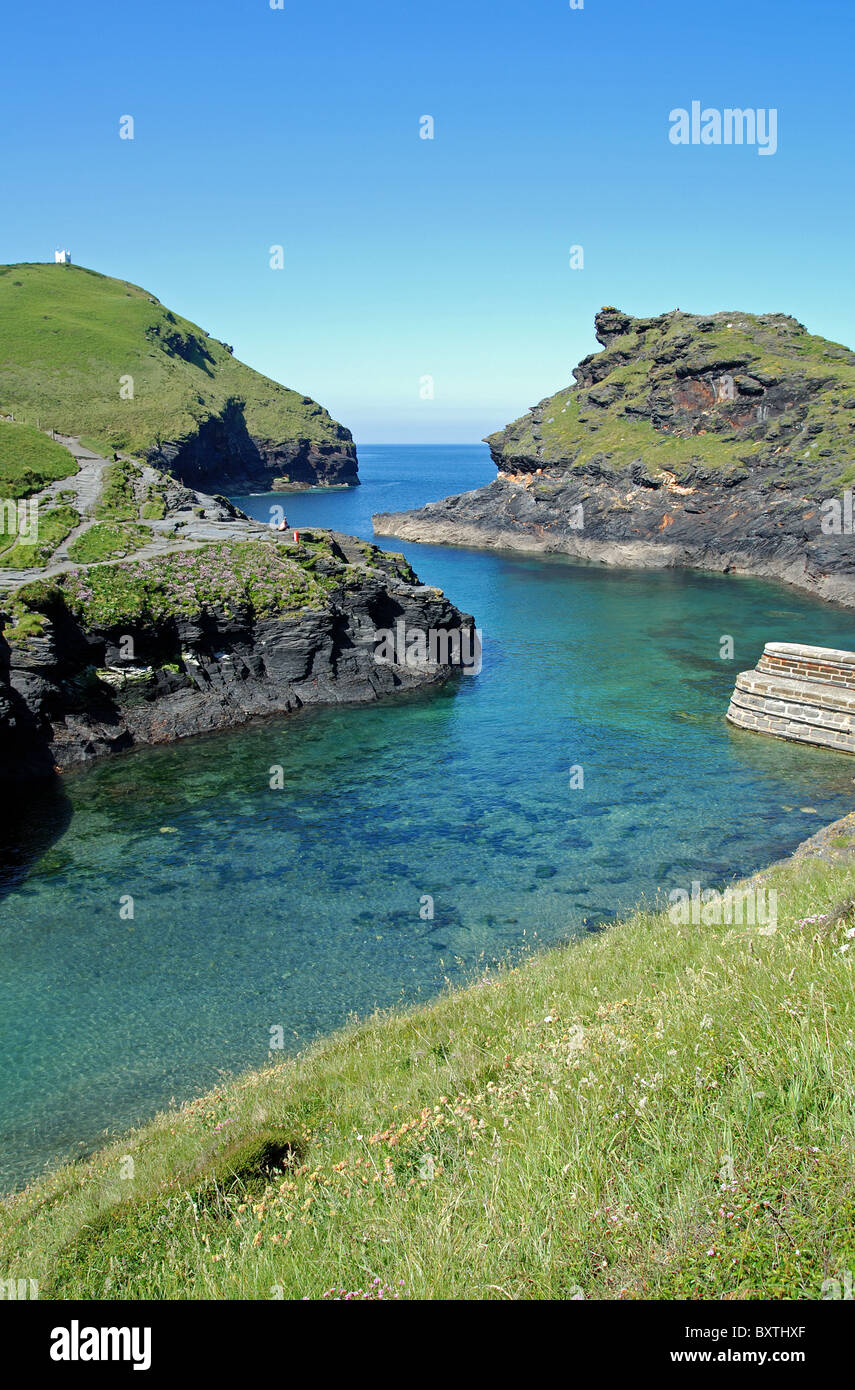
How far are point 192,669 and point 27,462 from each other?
104 feet

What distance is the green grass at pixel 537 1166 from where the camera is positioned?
5129 millimetres

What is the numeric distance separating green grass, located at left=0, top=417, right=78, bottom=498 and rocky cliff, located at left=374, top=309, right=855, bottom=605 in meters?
56.7

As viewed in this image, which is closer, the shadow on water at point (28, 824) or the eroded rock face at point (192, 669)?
the shadow on water at point (28, 824)

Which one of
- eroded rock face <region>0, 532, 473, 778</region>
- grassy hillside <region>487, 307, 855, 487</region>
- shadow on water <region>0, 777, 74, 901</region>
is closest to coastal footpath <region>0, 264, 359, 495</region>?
grassy hillside <region>487, 307, 855, 487</region>

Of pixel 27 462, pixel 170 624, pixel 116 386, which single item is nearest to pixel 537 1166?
pixel 170 624

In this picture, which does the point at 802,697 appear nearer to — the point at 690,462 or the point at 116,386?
the point at 690,462

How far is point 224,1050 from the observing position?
1686 centimetres

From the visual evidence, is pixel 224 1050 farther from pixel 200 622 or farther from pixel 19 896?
pixel 200 622

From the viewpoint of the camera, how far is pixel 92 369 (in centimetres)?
15538

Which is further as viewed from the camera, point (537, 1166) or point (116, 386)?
point (116, 386)

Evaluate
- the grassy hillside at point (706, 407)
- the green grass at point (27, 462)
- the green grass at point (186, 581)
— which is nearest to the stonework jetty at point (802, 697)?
the green grass at point (186, 581)

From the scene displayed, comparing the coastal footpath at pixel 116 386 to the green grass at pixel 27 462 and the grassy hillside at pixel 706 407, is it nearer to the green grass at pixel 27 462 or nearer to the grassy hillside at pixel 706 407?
the green grass at pixel 27 462

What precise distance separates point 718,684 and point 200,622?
95.5 ft

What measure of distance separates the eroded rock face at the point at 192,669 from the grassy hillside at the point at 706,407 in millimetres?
53544
